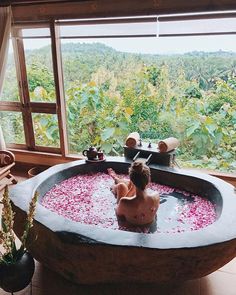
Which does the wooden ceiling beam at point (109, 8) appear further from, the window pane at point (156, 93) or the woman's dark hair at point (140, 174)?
the woman's dark hair at point (140, 174)

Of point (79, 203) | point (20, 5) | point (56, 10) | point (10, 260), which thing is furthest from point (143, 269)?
point (20, 5)

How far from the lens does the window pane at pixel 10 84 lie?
384 centimetres

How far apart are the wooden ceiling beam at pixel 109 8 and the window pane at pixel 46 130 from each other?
1226 millimetres

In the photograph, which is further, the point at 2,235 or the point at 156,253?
the point at 156,253

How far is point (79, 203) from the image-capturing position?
2.44m

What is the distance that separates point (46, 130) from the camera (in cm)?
400

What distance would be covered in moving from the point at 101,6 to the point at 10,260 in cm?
270

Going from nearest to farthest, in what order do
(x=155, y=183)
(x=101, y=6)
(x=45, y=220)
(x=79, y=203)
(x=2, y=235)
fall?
(x=2, y=235) → (x=45, y=220) → (x=79, y=203) → (x=155, y=183) → (x=101, y=6)

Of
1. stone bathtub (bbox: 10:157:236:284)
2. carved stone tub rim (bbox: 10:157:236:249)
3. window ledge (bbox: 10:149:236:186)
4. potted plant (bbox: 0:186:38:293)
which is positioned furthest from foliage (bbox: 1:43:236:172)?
potted plant (bbox: 0:186:38:293)


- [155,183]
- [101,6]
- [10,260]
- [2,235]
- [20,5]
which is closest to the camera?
[2,235]

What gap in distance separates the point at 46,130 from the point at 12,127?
55 cm

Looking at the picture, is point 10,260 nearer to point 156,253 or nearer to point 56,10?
point 156,253

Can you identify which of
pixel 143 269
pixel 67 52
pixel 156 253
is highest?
pixel 67 52

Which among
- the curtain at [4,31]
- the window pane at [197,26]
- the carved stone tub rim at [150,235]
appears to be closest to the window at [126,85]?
the window pane at [197,26]
